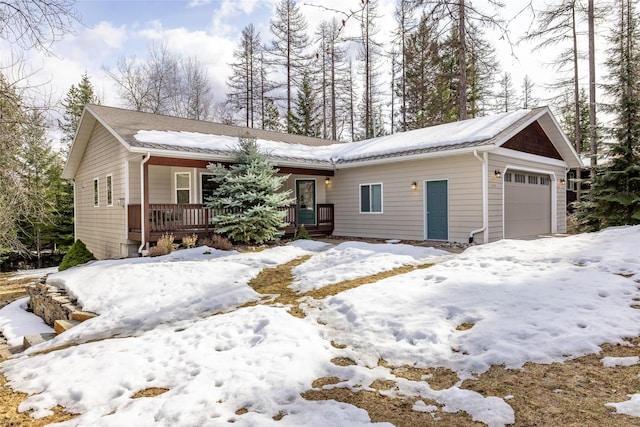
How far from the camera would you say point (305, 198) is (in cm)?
1390

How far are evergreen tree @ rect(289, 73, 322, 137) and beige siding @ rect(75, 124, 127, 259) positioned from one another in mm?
13224

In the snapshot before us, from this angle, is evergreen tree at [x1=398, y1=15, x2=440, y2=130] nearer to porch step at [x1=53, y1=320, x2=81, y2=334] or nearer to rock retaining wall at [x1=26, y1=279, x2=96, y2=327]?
rock retaining wall at [x1=26, y1=279, x2=96, y2=327]

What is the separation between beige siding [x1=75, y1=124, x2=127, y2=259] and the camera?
1115 cm

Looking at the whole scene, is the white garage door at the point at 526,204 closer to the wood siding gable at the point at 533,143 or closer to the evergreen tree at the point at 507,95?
the wood siding gable at the point at 533,143

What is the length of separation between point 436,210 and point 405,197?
1042 millimetres

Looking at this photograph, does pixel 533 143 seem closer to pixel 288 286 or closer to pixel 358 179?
pixel 358 179

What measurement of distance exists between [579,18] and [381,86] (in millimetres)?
12605

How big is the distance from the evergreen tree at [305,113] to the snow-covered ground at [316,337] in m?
20.2

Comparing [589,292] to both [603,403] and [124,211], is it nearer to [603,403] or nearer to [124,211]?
[603,403]

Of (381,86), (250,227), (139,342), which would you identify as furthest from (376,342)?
(381,86)

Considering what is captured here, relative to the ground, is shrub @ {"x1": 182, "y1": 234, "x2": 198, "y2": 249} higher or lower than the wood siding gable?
lower

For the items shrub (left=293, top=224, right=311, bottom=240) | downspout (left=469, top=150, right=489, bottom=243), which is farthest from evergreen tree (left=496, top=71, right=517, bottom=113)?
shrub (left=293, top=224, right=311, bottom=240)

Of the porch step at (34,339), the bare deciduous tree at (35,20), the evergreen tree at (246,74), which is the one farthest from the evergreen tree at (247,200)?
the evergreen tree at (246,74)

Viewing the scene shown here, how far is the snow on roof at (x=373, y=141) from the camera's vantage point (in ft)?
33.3
